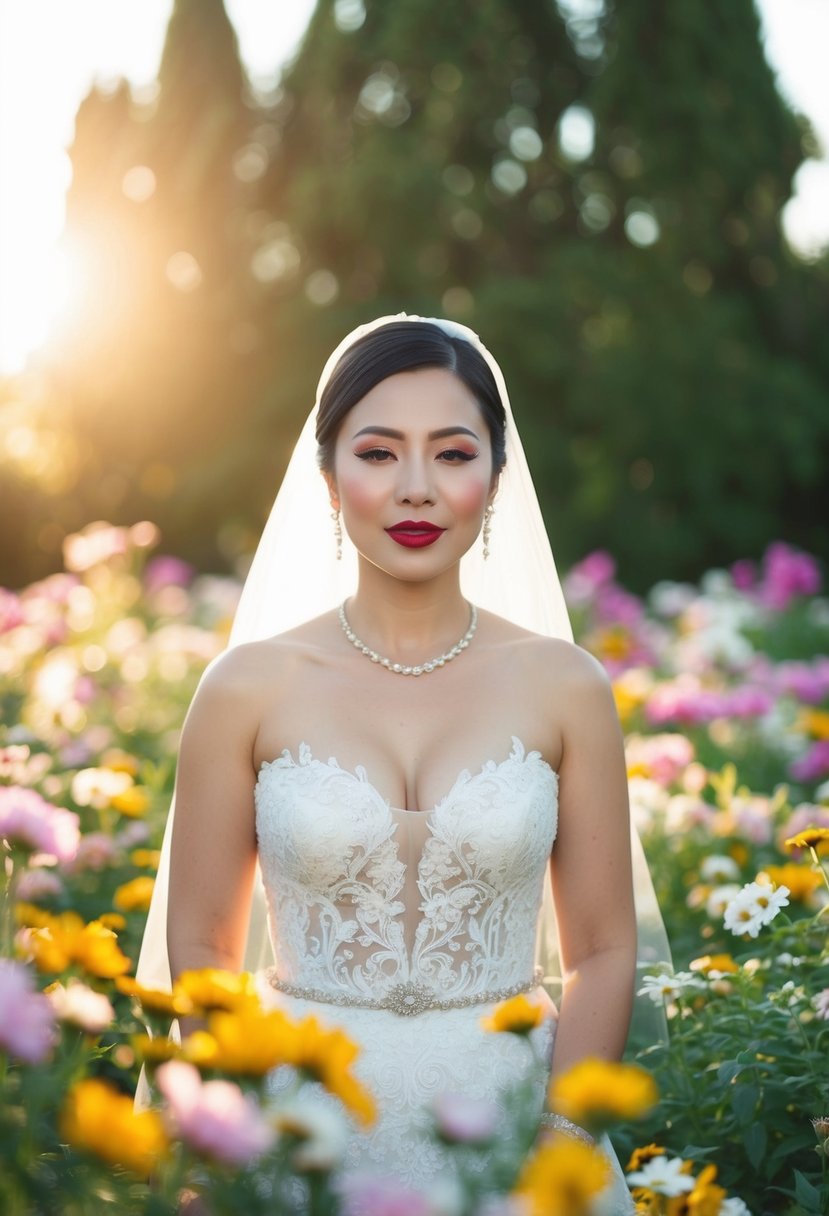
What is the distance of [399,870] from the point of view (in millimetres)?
2256

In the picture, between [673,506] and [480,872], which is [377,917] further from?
[673,506]

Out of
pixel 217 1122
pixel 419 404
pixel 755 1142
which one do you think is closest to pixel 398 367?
pixel 419 404

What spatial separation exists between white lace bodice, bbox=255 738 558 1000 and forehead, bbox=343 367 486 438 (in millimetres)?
599

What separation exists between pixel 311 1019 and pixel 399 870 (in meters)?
1.12

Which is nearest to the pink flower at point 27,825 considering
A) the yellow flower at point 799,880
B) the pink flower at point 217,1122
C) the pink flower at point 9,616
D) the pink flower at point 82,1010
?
the pink flower at point 82,1010

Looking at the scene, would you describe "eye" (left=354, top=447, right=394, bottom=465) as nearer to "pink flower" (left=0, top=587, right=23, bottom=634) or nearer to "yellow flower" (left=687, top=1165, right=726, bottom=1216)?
"yellow flower" (left=687, top=1165, right=726, bottom=1216)

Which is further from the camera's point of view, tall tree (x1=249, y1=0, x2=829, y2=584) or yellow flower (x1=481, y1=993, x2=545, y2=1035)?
tall tree (x1=249, y1=0, x2=829, y2=584)

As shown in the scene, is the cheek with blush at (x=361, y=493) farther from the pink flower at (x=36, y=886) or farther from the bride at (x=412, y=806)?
the pink flower at (x=36, y=886)

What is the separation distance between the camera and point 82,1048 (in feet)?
4.25

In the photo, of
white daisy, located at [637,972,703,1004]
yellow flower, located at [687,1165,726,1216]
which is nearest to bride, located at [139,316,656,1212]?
white daisy, located at [637,972,703,1004]

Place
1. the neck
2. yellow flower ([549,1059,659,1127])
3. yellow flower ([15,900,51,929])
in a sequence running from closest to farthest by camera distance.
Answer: yellow flower ([549,1059,659,1127])
yellow flower ([15,900,51,929])
the neck

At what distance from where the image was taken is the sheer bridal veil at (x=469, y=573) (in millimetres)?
2889

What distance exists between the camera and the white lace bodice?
2.23 meters

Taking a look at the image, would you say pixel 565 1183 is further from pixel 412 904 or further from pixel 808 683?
pixel 808 683
